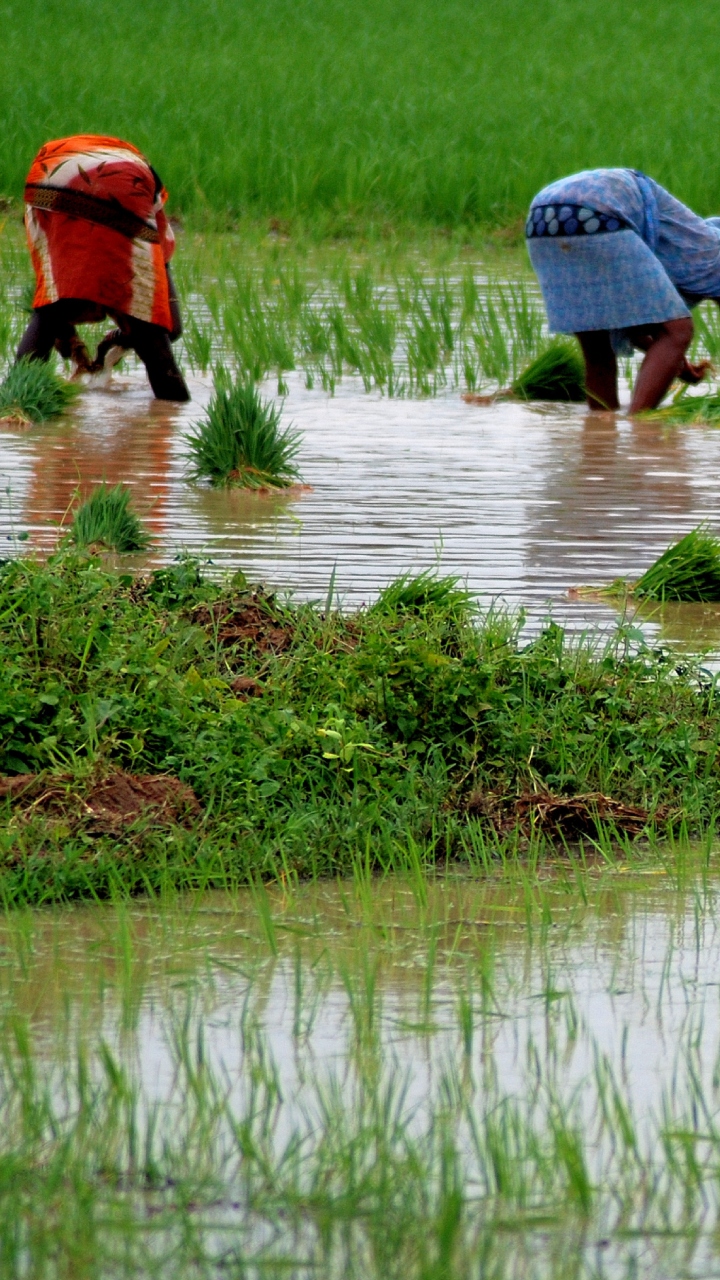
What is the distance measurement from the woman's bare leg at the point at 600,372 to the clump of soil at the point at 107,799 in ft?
14.5

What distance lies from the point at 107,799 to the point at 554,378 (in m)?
4.73

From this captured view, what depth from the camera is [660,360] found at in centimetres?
711

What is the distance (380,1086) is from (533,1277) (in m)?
0.45

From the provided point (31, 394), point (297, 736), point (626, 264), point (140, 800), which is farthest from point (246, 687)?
point (626, 264)

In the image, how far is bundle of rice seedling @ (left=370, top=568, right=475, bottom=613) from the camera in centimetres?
393

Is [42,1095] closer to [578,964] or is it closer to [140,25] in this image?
[578,964]

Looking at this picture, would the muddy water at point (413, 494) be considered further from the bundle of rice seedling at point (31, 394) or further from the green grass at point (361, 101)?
the green grass at point (361, 101)

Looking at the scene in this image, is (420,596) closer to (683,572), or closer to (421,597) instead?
(421,597)

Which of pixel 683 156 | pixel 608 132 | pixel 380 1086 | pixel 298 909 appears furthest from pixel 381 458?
pixel 608 132

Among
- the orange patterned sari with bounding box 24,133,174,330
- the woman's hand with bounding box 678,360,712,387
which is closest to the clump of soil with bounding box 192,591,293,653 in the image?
the orange patterned sari with bounding box 24,133,174,330

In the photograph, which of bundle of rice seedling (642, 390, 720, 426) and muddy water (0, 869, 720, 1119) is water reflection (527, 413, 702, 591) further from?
muddy water (0, 869, 720, 1119)

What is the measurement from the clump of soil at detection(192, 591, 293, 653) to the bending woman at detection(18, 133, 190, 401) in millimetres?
3376

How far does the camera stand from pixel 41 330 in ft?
23.7

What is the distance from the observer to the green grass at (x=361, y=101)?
1230cm
